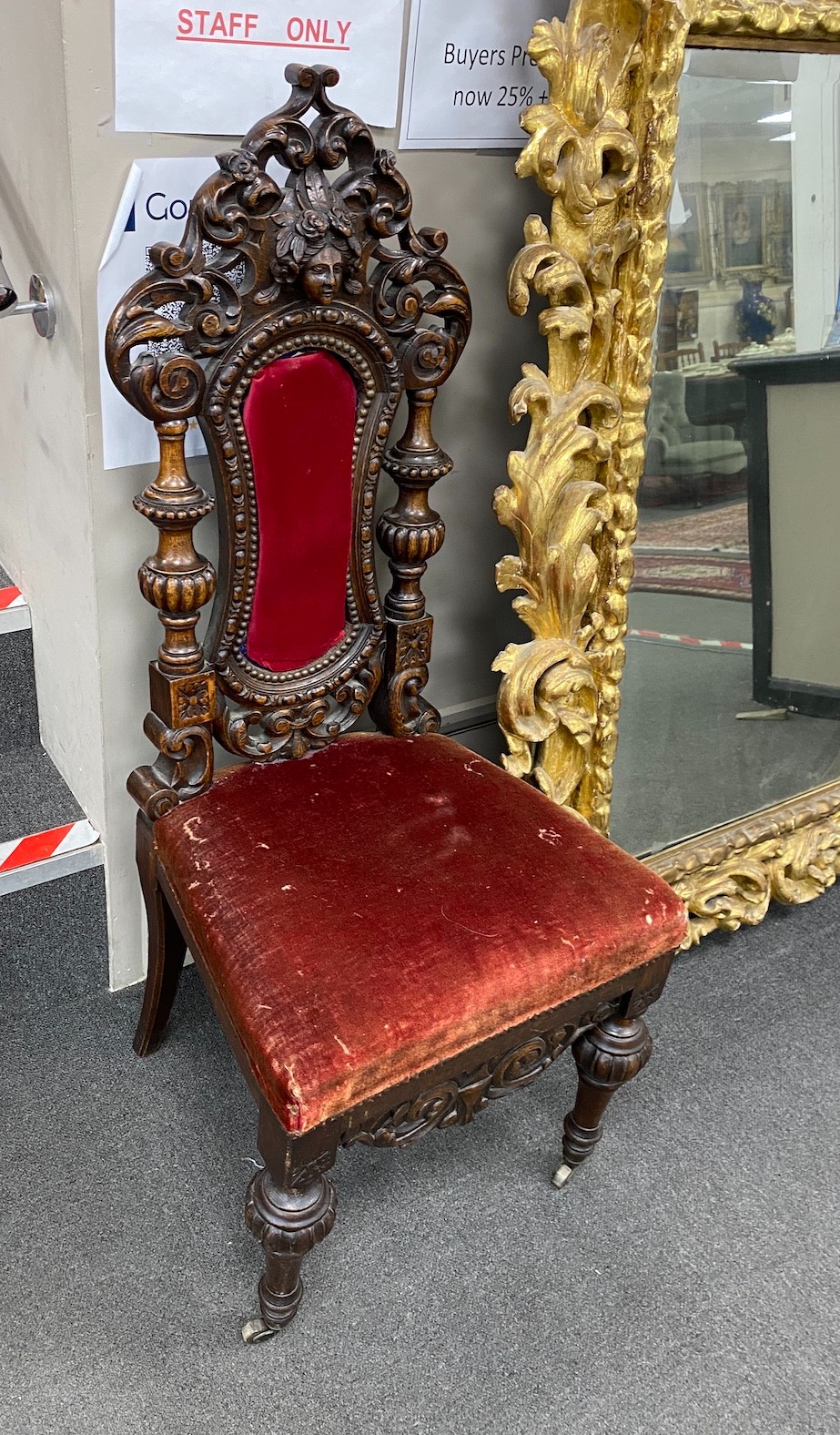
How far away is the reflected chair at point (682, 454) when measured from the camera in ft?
5.23

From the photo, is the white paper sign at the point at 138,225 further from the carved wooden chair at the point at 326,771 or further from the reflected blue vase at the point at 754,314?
the reflected blue vase at the point at 754,314

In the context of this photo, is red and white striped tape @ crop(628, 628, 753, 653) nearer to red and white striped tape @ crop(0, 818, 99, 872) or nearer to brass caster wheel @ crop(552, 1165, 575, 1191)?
brass caster wheel @ crop(552, 1165, 575, 1191)

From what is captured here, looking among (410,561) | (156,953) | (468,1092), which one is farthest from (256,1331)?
(410,561)

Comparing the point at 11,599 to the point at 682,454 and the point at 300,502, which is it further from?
the point at 682,454

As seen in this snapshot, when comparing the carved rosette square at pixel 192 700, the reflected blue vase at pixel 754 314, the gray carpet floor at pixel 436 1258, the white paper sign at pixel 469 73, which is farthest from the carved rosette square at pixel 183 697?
the reflected blue vase at pixel 754 314

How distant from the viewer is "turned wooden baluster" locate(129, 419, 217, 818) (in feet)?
4.10

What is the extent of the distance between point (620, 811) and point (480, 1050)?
72 cm

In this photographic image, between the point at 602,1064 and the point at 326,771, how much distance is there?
51 cm

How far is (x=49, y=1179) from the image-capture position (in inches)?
57.9

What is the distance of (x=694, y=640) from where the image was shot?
1774mm

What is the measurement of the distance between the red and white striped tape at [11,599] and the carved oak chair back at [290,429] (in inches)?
21.6

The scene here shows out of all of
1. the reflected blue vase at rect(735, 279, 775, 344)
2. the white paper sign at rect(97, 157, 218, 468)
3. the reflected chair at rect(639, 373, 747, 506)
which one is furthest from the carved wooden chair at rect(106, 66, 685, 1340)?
the reflected blue vase at rect(735, 279, 775, 344)

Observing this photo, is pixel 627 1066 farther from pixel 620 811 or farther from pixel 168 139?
pixel 168 139

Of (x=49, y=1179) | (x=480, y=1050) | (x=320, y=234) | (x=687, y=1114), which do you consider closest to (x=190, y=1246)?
(x=49, y=1179)
